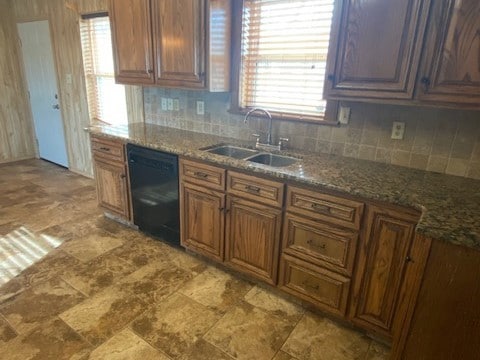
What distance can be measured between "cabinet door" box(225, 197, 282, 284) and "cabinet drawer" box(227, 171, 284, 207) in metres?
0.05

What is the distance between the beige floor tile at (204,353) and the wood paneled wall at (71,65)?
2534 mm

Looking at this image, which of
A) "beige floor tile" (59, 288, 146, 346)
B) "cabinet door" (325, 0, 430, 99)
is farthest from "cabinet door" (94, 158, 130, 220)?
"cabinet door" (325, 0, 430, 99)

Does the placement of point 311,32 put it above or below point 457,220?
above

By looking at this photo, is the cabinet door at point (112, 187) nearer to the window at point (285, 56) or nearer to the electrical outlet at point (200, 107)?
the electrical outlet at point (200, 107)

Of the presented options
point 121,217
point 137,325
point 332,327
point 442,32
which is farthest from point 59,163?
point 442,32

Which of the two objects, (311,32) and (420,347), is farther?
(311,32)

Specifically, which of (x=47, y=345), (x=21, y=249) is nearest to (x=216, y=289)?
(x=47, y=345)

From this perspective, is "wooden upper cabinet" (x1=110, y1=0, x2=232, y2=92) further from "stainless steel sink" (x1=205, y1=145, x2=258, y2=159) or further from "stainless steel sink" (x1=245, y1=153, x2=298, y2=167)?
"stainless steel sink" (x1=245, y1=153, x2=298, y2=167)

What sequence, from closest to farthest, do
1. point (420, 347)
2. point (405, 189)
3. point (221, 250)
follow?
point (420, 347)
point (405, 189)
point (221, 250)

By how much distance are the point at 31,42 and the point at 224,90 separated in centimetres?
355

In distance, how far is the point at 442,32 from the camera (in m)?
1.47

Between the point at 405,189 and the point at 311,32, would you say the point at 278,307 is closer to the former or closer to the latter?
the point at 405,189

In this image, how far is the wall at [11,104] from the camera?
451 centimetres

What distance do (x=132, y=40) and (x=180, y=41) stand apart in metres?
0.55
